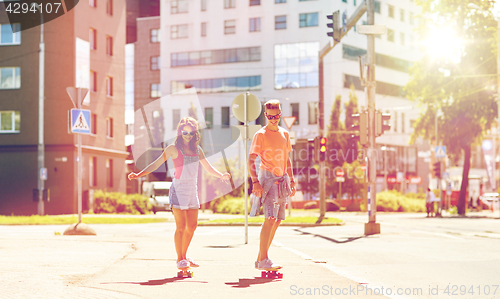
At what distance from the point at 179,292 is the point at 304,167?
2267 inches

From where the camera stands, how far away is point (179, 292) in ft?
19.0

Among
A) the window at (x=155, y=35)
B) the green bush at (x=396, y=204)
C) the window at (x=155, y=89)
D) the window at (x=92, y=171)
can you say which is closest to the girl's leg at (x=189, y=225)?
the window at (x=92, y=171)

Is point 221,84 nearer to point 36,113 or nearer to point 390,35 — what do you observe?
point 390,35

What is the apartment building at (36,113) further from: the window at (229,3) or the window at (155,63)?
the window at (155,63)

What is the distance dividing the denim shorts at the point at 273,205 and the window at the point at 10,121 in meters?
30.2

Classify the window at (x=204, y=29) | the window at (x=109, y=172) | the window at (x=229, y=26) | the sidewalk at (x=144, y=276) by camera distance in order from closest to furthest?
the sidewalk at (x=144, y=276) → the window at (x=109, y=172) → the window at (x=229, y=26) → the window at (x=204, y=29)

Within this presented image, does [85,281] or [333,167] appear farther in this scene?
[333,167]

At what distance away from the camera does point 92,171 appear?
37.2 metres

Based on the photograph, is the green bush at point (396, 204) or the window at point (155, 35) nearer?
the green bush at point (396, 204)

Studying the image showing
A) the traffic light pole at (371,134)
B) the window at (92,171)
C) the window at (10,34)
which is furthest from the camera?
the window at (92,171)

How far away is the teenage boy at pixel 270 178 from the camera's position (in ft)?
22.2

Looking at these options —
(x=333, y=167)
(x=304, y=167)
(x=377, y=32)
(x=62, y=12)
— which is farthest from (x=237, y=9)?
(x=377, y=32)

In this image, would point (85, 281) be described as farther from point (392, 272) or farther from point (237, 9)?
point (237, 9)

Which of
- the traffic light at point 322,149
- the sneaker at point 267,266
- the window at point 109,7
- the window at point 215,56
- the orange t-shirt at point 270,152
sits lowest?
the sneaker at point 267,266
